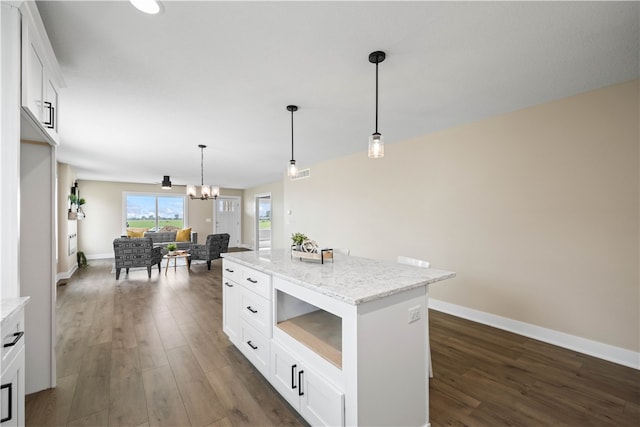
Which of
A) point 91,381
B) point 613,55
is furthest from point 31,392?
point 613,55

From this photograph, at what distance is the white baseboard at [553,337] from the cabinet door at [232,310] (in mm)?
2631

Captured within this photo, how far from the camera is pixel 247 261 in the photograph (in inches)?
92.1

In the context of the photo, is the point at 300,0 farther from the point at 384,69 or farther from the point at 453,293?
the point at 453,293

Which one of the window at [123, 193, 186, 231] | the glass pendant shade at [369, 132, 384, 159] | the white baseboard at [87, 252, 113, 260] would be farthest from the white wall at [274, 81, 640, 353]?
the white baseboard at [87, 252, 113, 260]

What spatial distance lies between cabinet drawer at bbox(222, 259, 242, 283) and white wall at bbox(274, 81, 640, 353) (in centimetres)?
246

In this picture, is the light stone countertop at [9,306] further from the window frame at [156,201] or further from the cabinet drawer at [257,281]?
the window frame at [156,201]

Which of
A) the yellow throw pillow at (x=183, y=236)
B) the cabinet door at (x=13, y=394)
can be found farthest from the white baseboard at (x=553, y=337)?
the yellow throw pillow at (x=183, y=236)

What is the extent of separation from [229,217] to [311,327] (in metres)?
9.05

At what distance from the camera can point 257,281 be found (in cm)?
212

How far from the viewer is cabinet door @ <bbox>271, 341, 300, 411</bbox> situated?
169cm

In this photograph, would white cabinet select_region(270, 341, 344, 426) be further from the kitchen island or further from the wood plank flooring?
the wood plank flooring

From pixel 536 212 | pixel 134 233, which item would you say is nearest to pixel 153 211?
pixel 134 233

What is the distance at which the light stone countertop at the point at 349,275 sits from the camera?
139 centimetres

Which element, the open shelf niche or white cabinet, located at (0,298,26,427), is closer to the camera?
white cabinet, located at (0,298,26,427)
